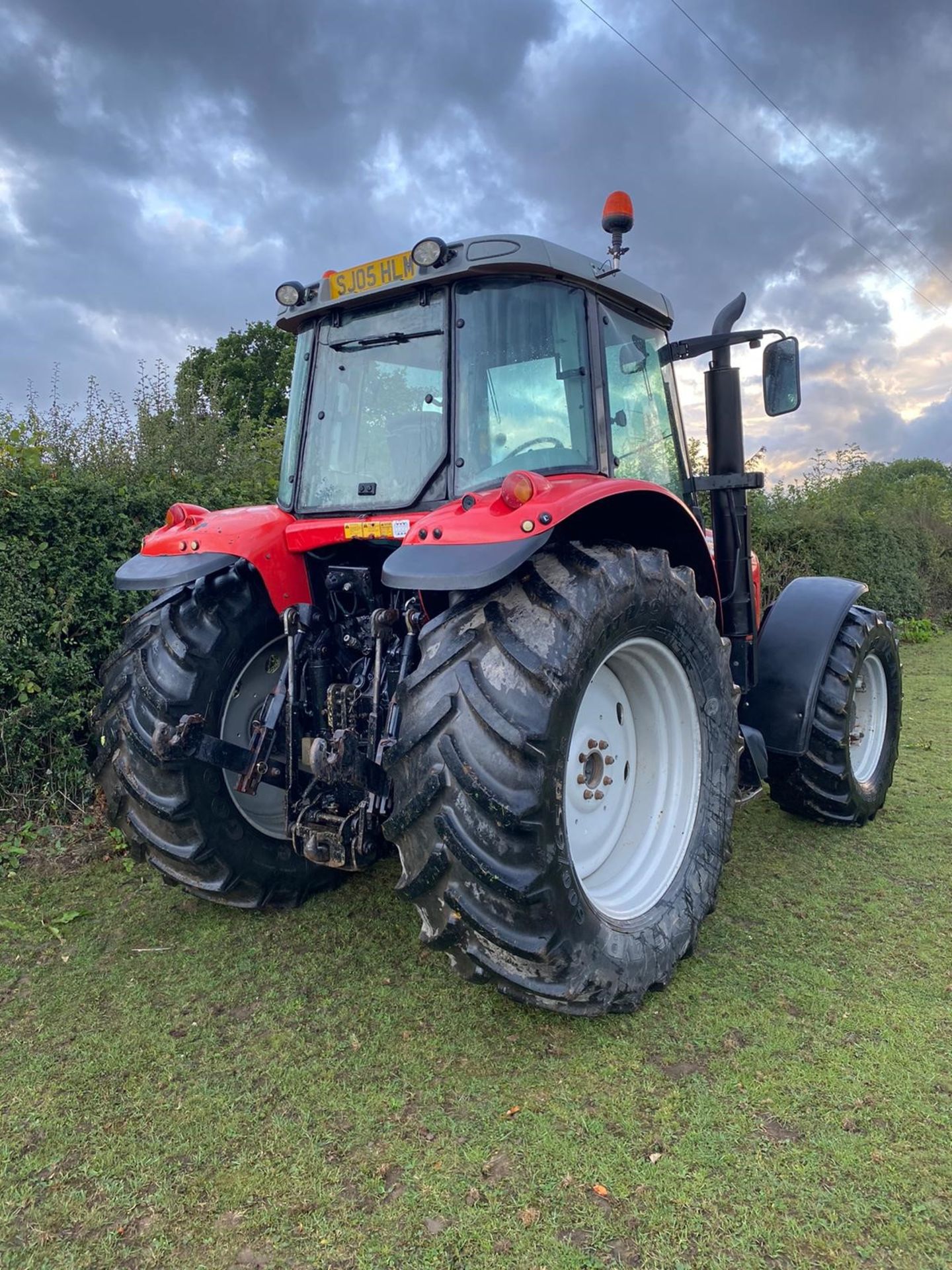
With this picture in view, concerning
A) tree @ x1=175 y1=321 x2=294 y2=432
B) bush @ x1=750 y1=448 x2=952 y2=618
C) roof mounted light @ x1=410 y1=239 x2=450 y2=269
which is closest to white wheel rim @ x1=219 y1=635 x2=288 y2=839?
roof mounted light @ x1=410 y1=239 x2=450 y2=269

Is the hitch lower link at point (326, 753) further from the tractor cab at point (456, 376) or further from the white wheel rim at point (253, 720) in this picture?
the tractor cab at point (456, 376)

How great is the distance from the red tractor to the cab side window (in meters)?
0.02

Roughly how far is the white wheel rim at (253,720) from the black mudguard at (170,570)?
1.17 feet

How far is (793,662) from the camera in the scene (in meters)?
3.81

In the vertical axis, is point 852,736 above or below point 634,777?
above

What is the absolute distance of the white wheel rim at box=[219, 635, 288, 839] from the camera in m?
2.96

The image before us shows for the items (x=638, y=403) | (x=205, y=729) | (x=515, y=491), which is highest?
(x=638, y=403)

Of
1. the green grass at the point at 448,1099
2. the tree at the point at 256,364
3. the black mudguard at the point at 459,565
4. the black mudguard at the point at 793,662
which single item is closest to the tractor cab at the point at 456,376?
the black mudguard at the point at 459,565

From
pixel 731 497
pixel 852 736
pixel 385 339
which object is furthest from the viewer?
pixel 852 736

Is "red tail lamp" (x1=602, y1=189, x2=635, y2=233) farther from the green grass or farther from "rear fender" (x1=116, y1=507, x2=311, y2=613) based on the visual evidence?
the green grass

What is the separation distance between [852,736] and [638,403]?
2098 millimetres

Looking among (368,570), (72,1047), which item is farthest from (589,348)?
(72,1047)

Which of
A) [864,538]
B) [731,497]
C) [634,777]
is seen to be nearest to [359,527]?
[634,777]

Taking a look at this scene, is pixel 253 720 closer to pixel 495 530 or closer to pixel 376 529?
pixel 376 529
